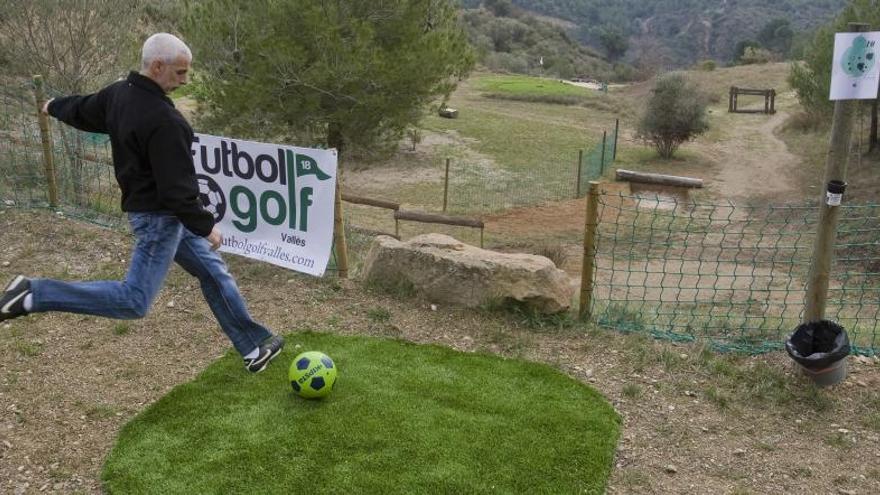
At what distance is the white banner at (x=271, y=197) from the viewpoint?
20.3ft

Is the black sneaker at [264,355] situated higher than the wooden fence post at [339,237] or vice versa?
the wooden fence post at [339,237]

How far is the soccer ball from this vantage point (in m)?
4.44

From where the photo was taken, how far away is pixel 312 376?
4.44m

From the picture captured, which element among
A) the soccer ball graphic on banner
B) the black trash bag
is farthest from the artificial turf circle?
the soccer ball graphic on banner

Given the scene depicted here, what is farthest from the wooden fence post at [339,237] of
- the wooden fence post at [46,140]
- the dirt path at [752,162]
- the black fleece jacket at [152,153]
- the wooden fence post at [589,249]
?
the dirt path at [752,162]

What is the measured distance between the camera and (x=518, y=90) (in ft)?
146

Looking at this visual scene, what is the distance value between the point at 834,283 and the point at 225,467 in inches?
475

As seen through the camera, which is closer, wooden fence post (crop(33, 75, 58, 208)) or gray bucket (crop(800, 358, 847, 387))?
gray bucket (crop(800, 358, 847, 387))

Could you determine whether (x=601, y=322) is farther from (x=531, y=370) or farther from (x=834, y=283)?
(x=834, y=283)

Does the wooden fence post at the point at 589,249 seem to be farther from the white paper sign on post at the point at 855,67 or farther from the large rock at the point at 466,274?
the white paper sign on post at the point at 855,67

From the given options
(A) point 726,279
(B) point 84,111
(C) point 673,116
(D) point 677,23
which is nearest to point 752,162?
(C) point 673,116

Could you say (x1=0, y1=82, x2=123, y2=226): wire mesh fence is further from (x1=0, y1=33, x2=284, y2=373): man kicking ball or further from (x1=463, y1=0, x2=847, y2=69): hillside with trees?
(x1=463, y1=0, x2=847, y2=69): hillside with trees

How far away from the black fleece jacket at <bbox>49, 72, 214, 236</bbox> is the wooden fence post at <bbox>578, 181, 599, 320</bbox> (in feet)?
9.28

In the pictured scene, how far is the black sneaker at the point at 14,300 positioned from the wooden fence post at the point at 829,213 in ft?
15.3
